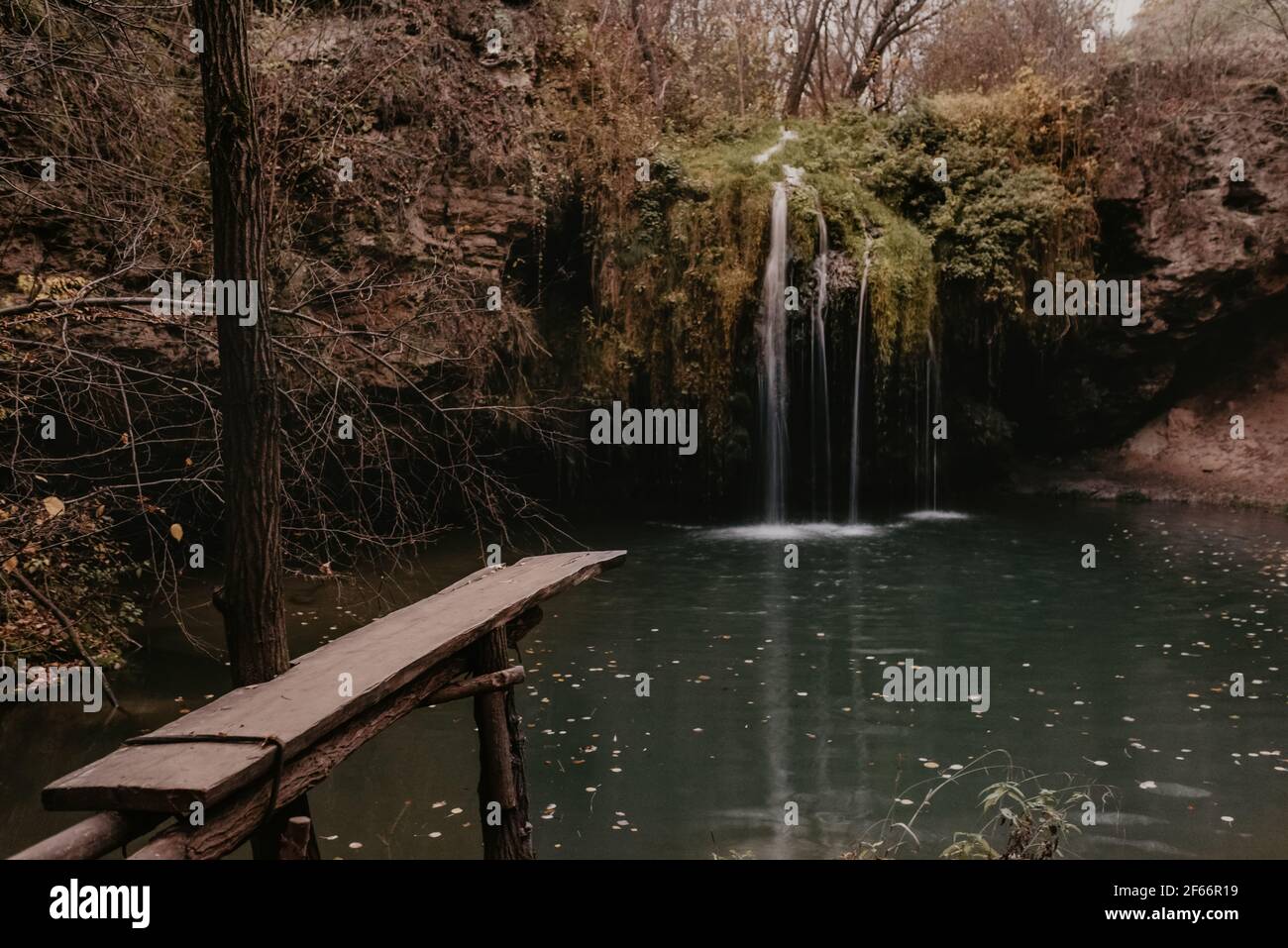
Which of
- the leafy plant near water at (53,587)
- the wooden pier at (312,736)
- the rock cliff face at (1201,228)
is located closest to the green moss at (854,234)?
the rock cliff face at (1201,228)

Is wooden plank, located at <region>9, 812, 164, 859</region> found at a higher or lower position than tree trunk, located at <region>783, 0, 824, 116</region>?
lower

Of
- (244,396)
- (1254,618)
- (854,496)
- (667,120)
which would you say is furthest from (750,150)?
(244,396)

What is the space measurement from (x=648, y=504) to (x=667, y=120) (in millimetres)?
6213

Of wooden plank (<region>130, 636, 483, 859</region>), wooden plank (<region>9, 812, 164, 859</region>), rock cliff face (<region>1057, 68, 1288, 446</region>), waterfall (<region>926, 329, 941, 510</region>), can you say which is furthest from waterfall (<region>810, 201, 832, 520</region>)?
wooden plank (<region>9, 812, 164, 859</region>)

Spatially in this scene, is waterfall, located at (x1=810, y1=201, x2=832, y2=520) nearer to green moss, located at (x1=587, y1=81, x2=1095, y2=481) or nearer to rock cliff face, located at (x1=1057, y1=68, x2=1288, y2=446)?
green moss, located at (x1=587, y1=81, x2=1095, y2=481)

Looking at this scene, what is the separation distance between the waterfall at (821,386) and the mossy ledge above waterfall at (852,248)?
0.13 metres

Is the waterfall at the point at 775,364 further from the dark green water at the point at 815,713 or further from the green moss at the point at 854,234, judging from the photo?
the dark green water at the point at 815,713

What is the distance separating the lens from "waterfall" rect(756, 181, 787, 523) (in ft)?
52.5

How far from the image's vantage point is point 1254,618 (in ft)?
34.1

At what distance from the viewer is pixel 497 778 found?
5340 mm

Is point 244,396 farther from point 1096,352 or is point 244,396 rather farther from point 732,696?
point 1096,352

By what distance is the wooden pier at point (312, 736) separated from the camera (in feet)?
10.6

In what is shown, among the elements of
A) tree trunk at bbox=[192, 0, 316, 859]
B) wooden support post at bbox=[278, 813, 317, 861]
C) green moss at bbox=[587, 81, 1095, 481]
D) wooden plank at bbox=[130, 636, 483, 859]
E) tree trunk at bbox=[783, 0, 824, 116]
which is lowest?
wooden support post at bbox=[278, 813, 317, 861]

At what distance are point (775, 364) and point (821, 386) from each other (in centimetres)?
83
